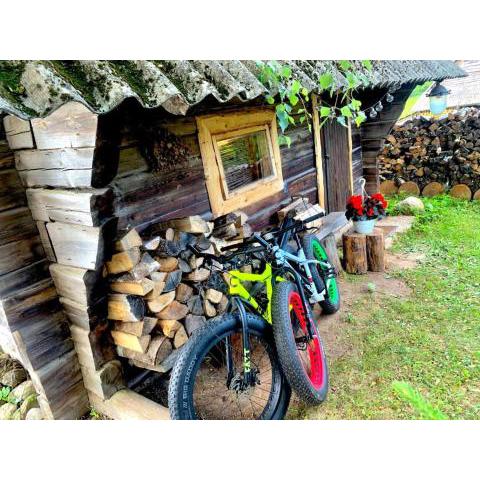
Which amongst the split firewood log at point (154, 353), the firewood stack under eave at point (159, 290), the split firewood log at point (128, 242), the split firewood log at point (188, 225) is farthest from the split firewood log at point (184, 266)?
the split firewood log at point (154, 353)

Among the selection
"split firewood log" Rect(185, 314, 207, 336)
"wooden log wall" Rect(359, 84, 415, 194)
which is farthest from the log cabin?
"wooden log wall" Rect(359, 84, 415, 194)

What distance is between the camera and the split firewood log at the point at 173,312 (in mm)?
2254

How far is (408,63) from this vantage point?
186 inches

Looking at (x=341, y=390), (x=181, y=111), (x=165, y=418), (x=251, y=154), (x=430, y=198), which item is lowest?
(x=430, y=198)

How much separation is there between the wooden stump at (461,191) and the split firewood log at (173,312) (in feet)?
23.8

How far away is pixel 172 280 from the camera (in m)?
2.24

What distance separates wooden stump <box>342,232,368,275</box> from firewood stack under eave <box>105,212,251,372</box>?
2436 mm

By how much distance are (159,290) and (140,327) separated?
27 centimetres

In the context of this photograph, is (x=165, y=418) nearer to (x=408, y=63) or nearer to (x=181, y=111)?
(x=181, y=111)

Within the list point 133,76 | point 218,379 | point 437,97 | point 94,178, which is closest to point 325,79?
point 133,76

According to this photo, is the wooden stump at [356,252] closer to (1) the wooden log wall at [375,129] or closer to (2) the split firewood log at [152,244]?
(1) the wooden log wall at [375,129]

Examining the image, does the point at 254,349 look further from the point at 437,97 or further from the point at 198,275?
the point at 437,97

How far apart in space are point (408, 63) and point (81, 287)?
4955 mm
